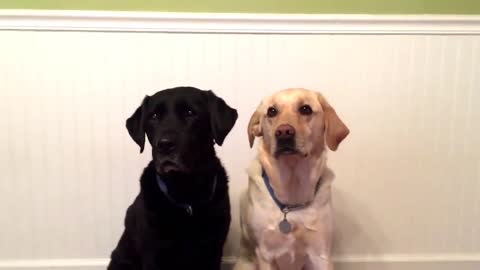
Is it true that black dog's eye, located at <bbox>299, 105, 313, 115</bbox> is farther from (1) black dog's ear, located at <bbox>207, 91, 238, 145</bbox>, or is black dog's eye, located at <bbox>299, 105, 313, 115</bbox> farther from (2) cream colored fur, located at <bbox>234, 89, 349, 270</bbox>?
(1) black dog's ear, located at <bbox>207, 91, 238, 145</bbox>

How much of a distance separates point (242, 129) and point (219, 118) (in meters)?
0.46

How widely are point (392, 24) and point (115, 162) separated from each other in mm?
1309

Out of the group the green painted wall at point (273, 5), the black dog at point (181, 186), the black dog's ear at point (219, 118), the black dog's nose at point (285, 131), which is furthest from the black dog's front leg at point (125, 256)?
the green painted wall at point (273, 5)

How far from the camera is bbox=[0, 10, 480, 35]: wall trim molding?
6.20 feet

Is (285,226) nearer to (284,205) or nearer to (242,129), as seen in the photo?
(284,205)

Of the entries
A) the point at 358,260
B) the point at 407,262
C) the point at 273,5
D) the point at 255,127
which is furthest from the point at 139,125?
the point at 407,262

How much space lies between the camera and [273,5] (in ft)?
6.40

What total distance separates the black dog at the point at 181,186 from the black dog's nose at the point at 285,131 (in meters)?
0.17

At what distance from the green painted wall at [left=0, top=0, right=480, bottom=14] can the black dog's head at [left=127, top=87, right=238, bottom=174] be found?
21.2 inches

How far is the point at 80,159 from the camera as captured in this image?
1976 millimetres

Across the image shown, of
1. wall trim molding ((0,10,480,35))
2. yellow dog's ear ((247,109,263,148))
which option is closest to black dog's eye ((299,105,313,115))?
yellow dog's ear ((247,109,263,148))

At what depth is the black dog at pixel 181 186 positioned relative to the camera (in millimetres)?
1472

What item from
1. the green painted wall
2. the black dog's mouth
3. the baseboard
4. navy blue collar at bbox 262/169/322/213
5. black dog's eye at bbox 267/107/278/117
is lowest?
the baseboard

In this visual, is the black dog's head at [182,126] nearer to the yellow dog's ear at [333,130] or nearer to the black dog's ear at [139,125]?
the black dog's ear at [139,125]
